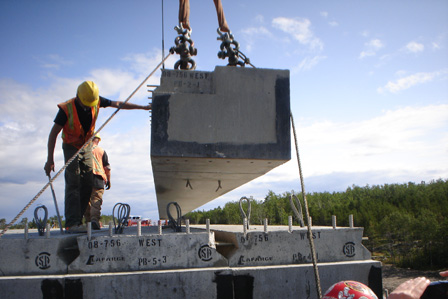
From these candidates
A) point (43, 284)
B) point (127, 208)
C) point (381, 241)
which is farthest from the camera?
point (381, 241)

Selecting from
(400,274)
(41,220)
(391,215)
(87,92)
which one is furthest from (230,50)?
(391,215)

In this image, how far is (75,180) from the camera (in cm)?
469

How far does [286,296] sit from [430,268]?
21.4 meters

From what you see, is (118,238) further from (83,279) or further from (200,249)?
(200,249)

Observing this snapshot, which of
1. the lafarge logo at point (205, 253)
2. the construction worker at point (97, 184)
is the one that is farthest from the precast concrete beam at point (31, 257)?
the construction worker at point (97, 184)

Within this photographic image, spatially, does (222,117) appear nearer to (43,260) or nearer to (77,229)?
(77,229)

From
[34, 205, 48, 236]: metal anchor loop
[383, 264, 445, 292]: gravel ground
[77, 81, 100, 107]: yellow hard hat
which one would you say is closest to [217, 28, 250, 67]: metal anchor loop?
[77, 81, 100, 107]: yellow hard hat

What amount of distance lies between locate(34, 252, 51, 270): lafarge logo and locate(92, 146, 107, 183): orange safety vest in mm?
3568

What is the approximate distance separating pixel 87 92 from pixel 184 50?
4.52ft

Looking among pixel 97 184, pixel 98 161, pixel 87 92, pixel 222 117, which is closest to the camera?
pixel 222 117

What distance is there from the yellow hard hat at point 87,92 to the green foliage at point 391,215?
1825cm

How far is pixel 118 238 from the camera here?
11.5 ft

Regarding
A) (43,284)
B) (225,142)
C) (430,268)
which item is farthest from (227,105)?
(430,268)

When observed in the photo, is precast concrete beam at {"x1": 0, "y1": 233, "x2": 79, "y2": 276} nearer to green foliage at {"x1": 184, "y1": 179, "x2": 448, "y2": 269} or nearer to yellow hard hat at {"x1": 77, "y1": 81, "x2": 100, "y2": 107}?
yellow hard hat at {"x1": 77, "y1": 81, "x2": 100, "y2": 107}
